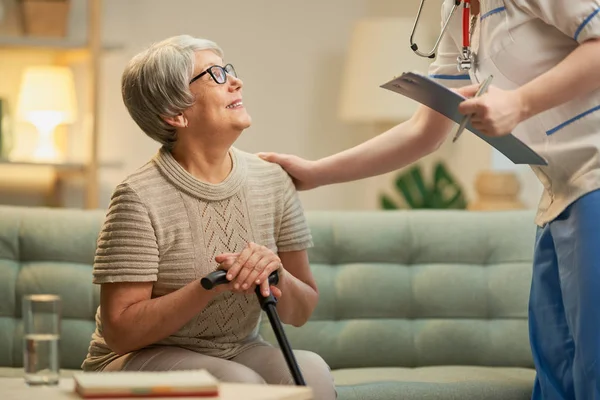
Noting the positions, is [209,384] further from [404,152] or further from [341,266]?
[341,266]

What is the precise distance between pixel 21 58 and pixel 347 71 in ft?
Result: 4.67

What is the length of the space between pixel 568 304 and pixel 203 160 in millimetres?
804

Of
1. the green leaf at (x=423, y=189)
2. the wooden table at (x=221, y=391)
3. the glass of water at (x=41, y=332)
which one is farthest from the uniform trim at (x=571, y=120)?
the green leaf at (x=423, y=189)

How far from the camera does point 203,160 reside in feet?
6.84

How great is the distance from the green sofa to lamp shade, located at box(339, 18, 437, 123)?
145cm

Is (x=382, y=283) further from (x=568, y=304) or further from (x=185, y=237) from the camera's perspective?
(x=568, y=304)

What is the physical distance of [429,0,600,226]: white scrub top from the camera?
66.4 inches

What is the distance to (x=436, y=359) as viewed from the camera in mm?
2727

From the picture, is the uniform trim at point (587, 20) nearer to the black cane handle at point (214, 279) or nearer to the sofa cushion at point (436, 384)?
the black cane handle at point (214, 279)

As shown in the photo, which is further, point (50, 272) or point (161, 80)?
point (50, 272)

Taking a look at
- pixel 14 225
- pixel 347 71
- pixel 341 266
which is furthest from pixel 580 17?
pixel 347 71

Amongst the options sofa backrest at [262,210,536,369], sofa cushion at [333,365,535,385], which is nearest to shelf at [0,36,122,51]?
sofa backrest at [262,210,536,369]

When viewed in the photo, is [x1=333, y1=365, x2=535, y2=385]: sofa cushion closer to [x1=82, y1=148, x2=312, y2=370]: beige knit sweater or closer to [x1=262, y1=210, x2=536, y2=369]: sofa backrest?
[x1=262, y1=210, x2=536, y2=369]: sofa backrest

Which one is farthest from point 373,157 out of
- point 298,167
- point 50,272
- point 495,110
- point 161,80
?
point 50,272
